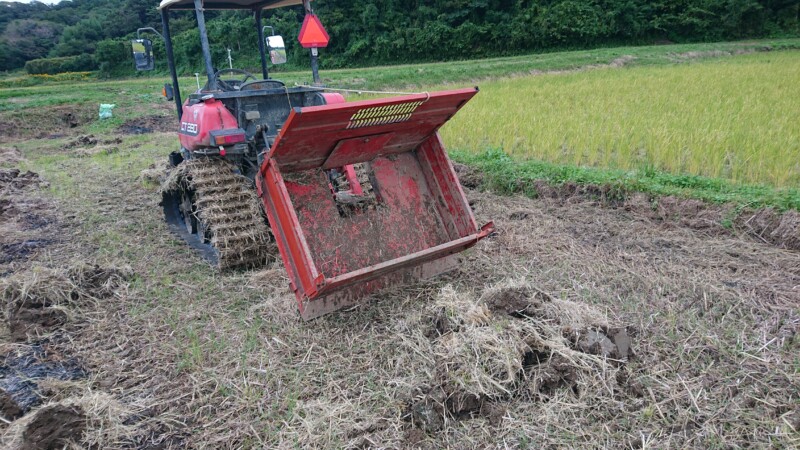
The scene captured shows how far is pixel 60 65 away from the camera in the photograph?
33156mm

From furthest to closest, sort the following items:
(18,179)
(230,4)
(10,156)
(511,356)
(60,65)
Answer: (60,65)
(10,156)
(18,179)
(230,4)
(511,356)

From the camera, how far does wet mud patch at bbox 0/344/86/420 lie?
2.82m

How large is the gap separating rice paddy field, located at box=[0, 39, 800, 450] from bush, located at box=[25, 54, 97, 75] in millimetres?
32048

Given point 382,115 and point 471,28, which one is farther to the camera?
point 471,28

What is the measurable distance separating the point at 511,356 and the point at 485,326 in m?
0.27

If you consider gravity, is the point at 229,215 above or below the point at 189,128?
below

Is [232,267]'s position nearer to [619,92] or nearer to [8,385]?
[8,385]

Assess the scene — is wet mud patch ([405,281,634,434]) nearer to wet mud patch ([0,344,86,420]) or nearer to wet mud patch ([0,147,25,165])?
wet mud patch ([0,344,86,420])

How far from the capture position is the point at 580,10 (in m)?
27.8

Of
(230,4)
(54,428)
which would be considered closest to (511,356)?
(54,428)

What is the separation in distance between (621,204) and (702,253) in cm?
122

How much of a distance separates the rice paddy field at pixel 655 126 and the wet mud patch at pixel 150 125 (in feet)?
26.6

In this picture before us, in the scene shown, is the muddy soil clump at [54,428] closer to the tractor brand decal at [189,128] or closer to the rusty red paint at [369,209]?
the rusty red paint at [369,209]

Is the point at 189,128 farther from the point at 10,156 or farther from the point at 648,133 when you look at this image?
the point at 10,156
